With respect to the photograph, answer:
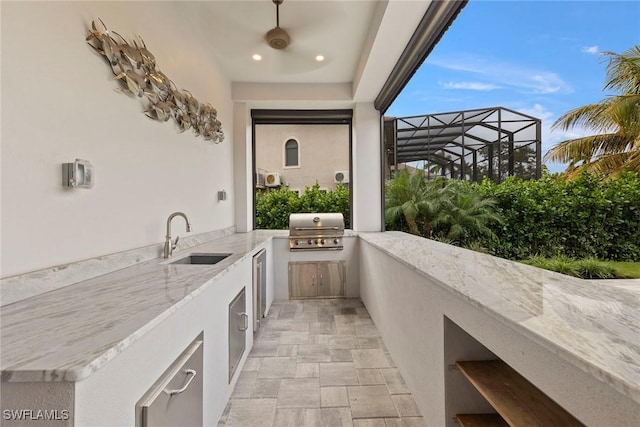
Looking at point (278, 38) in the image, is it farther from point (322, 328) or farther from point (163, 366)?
point (322, 328)

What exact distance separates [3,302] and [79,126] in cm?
78

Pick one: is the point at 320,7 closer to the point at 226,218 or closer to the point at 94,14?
the point at 94,14

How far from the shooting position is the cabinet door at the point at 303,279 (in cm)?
371

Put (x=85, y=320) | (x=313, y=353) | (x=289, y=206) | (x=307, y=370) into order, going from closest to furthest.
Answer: (x=85, y=320), (x=307, y=370), (x=313, y=353), (x=289, y=206)

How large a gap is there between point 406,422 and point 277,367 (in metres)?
1.00

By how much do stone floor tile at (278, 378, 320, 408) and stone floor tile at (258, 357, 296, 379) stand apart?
0.09m

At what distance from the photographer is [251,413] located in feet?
5.46

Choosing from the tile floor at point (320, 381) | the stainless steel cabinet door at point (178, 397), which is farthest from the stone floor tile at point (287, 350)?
the stainless steel cabinet door at point (178, 397)

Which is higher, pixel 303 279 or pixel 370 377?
pixel 303 279

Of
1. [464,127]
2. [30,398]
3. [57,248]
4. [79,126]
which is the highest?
[464,127]

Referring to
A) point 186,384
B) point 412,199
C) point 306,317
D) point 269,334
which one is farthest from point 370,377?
point 412,199

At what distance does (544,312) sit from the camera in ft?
2.68

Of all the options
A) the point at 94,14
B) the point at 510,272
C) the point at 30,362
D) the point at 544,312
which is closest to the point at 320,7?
the point at 94,14

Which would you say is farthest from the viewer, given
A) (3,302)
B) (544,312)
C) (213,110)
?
(213,110)
